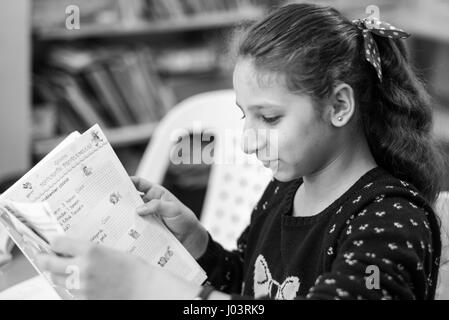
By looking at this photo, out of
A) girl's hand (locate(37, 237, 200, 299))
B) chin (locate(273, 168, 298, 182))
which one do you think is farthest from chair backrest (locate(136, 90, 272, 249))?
girl's hand (locate(37, 237, 200, 299))

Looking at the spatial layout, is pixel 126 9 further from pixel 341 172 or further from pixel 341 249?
pixel 341 249

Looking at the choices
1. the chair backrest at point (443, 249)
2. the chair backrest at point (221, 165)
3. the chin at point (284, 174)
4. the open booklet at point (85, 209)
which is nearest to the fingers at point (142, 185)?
the open booklet at point (85, 209)

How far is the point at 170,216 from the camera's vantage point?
102cm

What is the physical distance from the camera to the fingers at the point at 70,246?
75 centimetres

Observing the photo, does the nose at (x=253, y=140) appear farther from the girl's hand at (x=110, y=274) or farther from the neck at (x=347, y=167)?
the girl's hand at (x=110, y=274)

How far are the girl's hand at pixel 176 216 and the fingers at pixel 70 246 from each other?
0.72ft

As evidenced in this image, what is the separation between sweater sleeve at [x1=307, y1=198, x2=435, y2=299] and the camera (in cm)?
77

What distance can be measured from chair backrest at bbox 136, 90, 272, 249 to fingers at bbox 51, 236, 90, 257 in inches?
33.8

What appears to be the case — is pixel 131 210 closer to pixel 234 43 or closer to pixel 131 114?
pixel 234 43

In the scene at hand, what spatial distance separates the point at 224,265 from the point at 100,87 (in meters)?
1.37

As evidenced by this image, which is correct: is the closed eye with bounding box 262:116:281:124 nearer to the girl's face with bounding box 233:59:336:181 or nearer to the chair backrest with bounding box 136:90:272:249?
the girl's face with bounding box 233:59:336:181

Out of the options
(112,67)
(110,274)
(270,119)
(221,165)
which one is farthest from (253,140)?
(112,67)

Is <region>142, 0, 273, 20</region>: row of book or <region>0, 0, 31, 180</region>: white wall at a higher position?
<region>142, 0, 273, 20</region>: row of book

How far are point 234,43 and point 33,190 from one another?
0.38m
